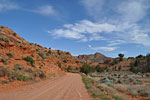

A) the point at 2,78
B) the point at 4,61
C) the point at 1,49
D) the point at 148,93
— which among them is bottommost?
the point at 148,93

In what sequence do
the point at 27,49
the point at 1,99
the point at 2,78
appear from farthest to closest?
1. the point at 27,49
2. the point at 2,78
3. the point at 1,99

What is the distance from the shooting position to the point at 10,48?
1001 inches

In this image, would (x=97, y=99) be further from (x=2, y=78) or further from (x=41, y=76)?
(x=41, y=76)

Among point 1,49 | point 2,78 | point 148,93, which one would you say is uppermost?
point 1,49

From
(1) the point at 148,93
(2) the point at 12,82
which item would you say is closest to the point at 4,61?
(2) the point at 12,82

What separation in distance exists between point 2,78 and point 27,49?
1643cm

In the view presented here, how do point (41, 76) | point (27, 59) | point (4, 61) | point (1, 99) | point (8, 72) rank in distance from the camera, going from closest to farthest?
point (1, 99)
point (8, 72)
point (4, 61)
point (41, 76)
point (27, 59)

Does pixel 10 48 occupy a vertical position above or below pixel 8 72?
above

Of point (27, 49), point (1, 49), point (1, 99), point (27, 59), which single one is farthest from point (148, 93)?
point (27, 49)

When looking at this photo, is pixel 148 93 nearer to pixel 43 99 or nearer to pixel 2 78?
pixel 43 99

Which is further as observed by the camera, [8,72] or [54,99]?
[8,72]

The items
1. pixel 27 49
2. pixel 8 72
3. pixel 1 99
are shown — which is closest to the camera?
pixel 1 99

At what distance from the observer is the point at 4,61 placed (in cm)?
1855

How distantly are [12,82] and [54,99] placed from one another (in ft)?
26.3
